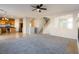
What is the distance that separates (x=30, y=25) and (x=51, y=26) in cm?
337

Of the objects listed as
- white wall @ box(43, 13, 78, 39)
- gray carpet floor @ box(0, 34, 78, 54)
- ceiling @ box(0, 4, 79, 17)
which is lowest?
gray carpet floor @ box(0, 34, 78, 54)

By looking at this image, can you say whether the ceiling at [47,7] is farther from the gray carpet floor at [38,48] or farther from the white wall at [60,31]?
the gray carpet floor at [38,48]

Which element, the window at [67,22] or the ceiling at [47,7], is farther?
the window at [67,22]

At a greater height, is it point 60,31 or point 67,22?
point 67,22

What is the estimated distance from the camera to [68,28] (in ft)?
24.3

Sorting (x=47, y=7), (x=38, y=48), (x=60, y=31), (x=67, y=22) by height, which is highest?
(x=47, y=7)

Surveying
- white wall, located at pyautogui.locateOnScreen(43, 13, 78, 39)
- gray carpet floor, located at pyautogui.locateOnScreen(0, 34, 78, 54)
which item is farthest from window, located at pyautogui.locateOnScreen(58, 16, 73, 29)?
gray carpet floor, located at pyautogui.locateOnScreen(0, 34, 78, 54)

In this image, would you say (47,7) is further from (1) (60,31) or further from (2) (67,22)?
(1) (60,31)

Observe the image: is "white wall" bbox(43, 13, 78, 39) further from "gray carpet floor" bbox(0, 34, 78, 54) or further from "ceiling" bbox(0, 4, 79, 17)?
"gray carpet floor" bbox(0, 34, 78, 54)

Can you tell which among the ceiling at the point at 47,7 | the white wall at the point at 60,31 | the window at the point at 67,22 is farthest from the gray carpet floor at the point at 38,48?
the window at the point at 67,22

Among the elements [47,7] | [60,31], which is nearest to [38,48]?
[47,7]

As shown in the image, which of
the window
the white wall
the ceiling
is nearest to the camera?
the ceiling
